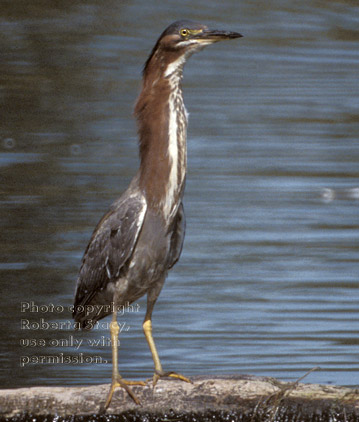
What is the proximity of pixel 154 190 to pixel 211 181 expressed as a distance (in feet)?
11.8

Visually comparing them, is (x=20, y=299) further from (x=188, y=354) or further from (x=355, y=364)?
(x=355, y=364)

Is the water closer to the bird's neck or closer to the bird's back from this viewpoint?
the bird's back

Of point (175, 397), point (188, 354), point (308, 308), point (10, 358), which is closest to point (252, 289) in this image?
point (308, 308)

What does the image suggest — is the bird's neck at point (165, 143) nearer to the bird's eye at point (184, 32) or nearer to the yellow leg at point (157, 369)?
the bird's eye at point (184, 32)

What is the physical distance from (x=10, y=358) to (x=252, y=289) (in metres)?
1.63

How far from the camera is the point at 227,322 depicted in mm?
5715

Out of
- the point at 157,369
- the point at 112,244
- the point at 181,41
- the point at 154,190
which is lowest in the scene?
the point at 157,369

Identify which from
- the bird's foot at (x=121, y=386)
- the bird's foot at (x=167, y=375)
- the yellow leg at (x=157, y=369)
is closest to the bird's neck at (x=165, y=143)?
the yellow leg at (x=157, y=369)

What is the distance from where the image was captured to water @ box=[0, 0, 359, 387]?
17.7 ft

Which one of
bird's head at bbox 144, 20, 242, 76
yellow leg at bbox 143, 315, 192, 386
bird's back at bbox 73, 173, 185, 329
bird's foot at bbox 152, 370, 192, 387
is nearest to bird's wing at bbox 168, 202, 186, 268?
bird's back at bbox 73, 173, 185, 329

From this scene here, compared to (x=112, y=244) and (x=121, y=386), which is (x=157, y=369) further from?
(x=112, y=244)

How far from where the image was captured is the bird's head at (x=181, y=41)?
4.30m

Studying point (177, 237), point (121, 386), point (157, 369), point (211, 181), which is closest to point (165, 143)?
point (177, 237)

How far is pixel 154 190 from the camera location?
4.33 m
